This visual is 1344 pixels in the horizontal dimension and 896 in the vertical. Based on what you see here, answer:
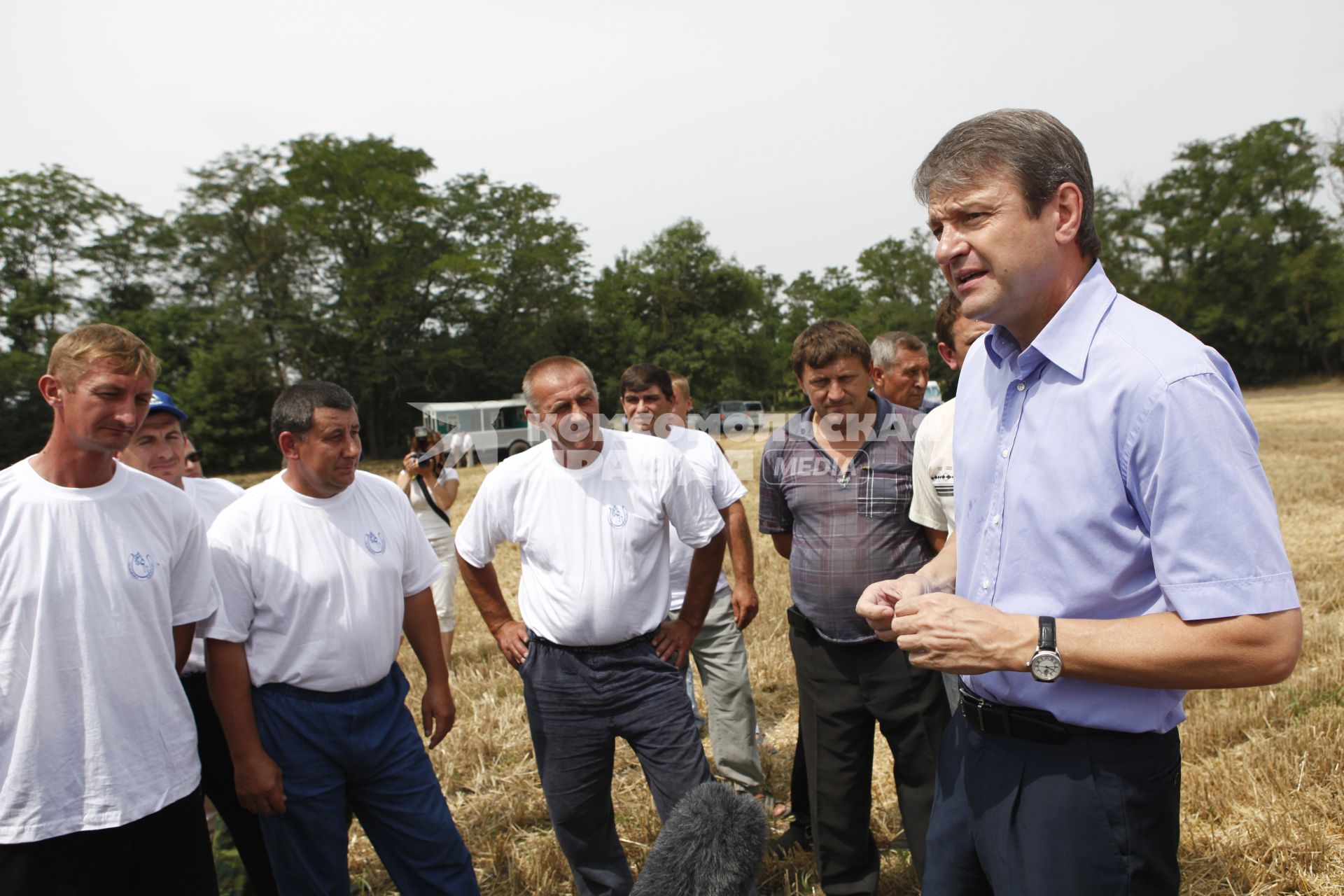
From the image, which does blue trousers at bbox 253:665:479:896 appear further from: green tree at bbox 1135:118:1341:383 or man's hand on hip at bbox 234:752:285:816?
green tree at bbox 1135:118:1341:383

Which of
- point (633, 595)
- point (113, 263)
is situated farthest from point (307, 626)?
point (113, 263)

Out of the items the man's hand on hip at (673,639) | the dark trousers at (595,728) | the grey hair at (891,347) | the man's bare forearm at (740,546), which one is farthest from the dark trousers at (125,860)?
the grey hair at (891,347)

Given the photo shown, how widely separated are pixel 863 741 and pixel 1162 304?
6059 centimetres

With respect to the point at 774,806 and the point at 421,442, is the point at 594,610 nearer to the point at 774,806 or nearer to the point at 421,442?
the point at 774,806

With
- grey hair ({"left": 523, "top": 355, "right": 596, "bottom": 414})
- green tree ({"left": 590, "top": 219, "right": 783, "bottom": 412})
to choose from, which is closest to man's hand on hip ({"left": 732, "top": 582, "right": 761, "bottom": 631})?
grey hair ({"left": 523, "top": 355, "right": 596, "bottom": 414})

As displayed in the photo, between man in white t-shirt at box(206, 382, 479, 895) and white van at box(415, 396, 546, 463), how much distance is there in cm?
2349

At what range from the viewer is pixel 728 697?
454cm

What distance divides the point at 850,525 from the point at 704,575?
2.13ft

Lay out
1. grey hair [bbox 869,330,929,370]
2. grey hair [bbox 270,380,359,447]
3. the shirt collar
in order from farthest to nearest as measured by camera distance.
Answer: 1. grey hair [bbox 869,330,929,370]
2. grey hair [bbox 270,380,359,447]
3. the shirt collar

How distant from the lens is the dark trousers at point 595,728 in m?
3.31

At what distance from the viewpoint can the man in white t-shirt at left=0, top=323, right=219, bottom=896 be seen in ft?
7.86

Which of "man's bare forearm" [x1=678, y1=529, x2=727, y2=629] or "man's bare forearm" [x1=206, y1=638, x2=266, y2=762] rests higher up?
"man's bare forearm" [x1=678, y1=529, x2=727, y2=629]

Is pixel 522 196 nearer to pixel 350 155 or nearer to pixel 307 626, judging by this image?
pixel 350 155

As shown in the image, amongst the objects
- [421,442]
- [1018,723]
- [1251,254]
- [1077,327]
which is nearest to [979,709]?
[1018,723]
